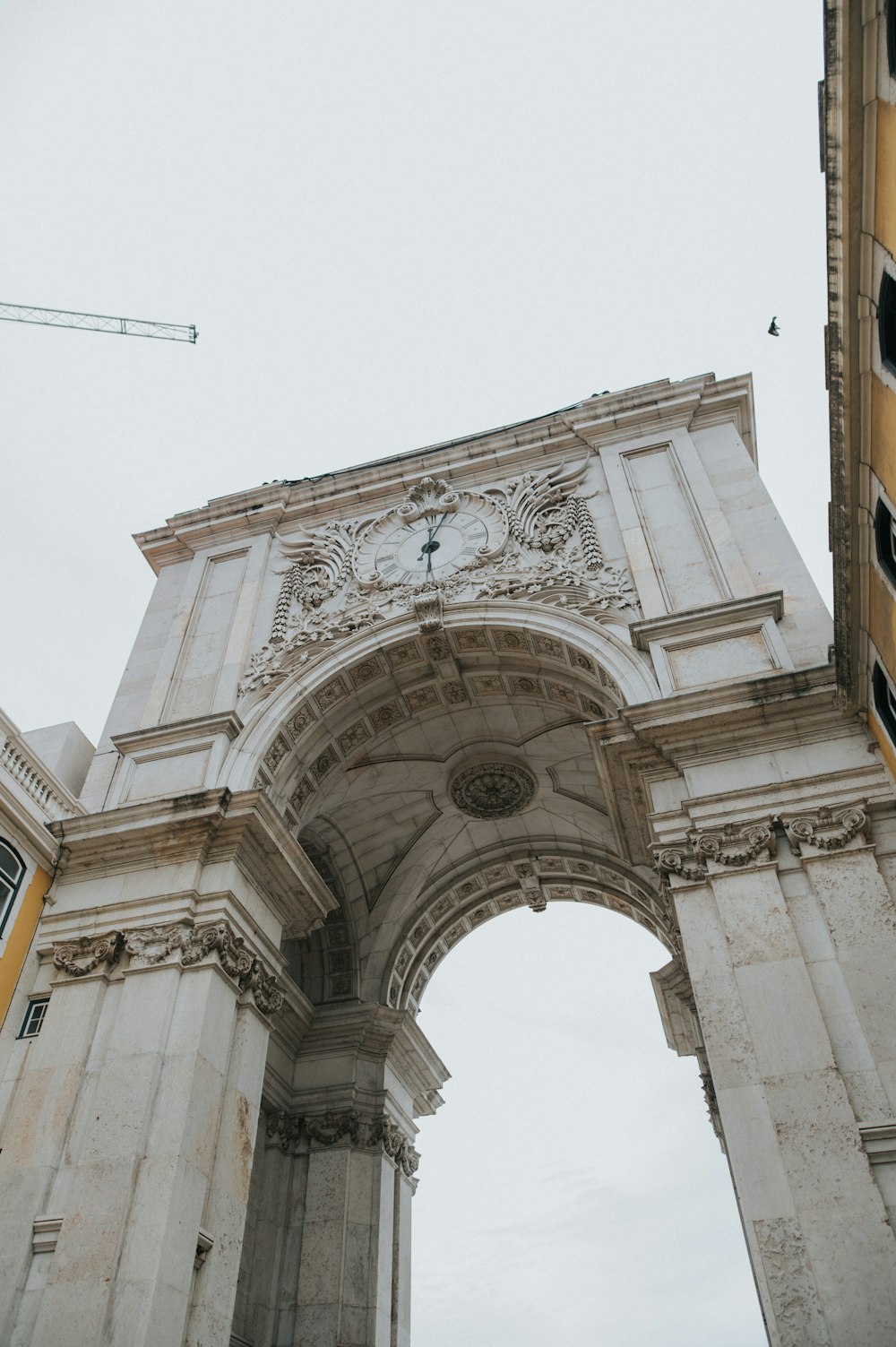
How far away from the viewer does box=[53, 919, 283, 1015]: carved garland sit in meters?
15.3

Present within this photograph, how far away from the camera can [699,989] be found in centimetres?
1280

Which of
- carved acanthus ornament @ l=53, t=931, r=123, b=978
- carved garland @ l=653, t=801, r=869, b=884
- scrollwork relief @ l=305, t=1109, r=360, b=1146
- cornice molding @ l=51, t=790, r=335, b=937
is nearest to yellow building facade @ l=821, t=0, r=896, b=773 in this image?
carved garland @ l=653, t=801, r=869, b=884

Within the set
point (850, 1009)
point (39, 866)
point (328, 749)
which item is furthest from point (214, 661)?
point (850, 1009)

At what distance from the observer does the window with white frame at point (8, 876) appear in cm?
1570

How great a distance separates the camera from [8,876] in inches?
628

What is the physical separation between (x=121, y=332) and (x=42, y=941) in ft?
167

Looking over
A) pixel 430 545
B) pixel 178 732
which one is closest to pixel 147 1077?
pixel 178 732

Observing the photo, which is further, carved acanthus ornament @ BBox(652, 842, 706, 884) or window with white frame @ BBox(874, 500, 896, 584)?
carved acanthus ornament @ BBox(652, 842, 706, 884)

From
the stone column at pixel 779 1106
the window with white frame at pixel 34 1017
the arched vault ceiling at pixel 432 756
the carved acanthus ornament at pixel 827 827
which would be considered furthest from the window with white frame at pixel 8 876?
the carved acanthus ornament at pixel 827 827

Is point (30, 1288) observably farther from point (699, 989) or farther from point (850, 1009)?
point (850, 1009)

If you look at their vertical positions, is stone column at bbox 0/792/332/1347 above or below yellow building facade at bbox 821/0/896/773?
below

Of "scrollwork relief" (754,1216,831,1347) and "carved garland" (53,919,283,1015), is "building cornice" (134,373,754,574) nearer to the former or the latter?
"carved garland" (53,919,283,1015)

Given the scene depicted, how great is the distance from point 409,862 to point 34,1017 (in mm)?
11148

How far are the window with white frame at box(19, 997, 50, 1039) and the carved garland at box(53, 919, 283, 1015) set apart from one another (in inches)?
22.7
